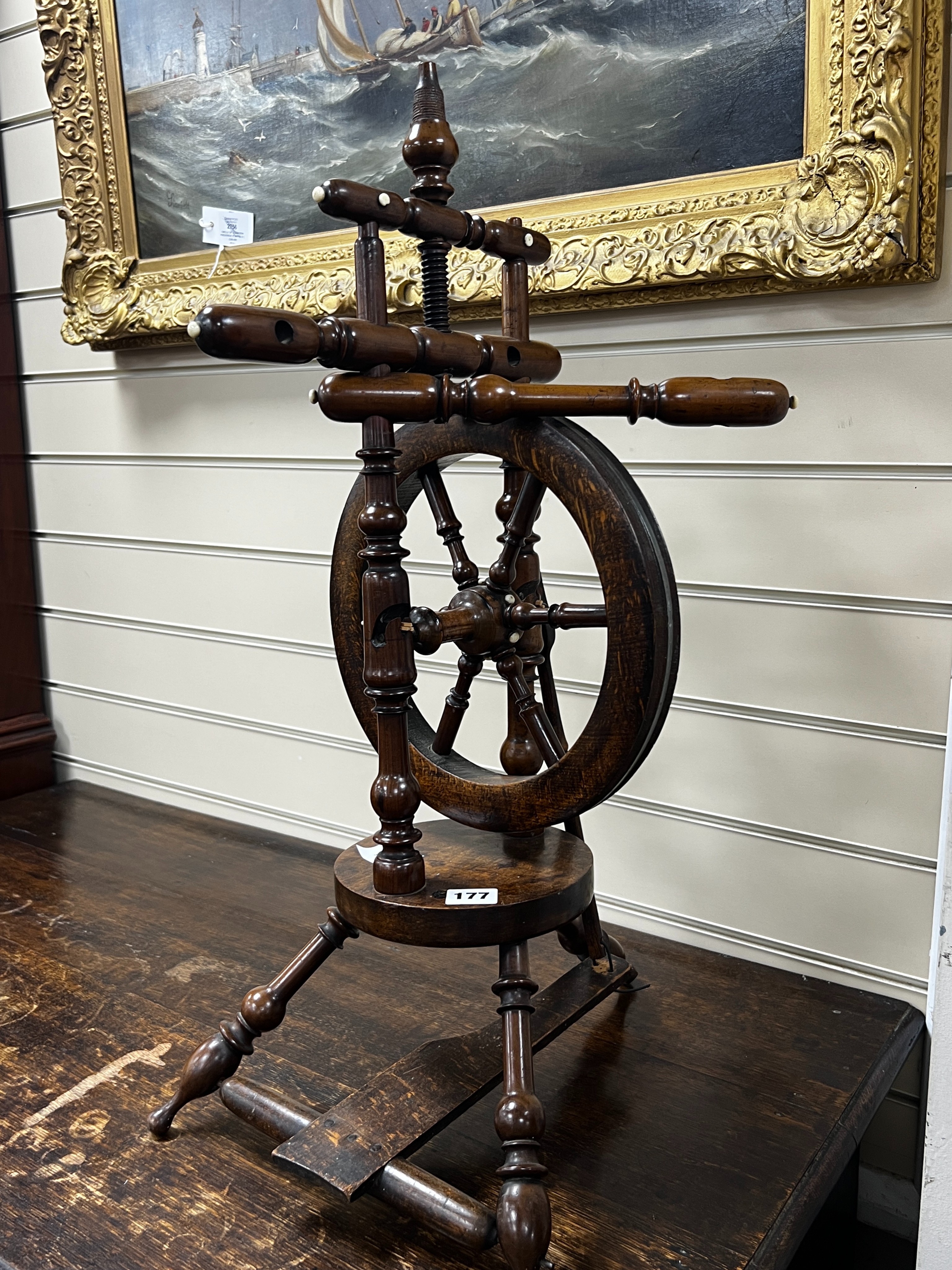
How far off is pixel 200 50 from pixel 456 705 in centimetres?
122

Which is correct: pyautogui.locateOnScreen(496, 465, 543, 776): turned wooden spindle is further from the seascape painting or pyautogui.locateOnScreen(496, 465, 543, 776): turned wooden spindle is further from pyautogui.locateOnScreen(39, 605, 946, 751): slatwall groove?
the seascape painting

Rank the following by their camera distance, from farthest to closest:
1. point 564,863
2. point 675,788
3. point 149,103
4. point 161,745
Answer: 1. point 161,745
2. point 149,103
3. point 675,788
4. point 564,863

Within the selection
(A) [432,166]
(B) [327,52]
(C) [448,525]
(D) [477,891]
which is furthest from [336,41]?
(D) [477,891]

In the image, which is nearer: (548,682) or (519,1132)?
(519,1132)

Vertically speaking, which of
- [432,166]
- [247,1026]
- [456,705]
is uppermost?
[432,166]

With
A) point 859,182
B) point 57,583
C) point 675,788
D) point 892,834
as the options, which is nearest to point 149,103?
point 57,583

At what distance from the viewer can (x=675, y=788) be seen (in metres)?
1.37

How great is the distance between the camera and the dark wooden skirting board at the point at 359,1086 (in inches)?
33.7

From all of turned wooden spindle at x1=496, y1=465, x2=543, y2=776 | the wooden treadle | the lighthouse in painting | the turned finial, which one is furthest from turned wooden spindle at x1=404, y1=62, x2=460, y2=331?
the lighthouse in painting

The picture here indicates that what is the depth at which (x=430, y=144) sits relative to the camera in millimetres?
880

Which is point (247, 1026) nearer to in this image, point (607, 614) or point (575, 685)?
point (607, 614)

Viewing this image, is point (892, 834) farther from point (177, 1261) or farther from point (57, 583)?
point (57, 583)

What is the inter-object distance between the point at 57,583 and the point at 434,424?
1.39 m

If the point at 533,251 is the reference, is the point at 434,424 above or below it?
below
